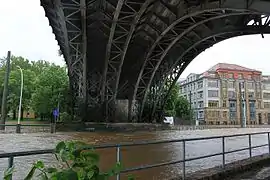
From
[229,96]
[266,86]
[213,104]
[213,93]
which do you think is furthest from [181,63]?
[266,86]

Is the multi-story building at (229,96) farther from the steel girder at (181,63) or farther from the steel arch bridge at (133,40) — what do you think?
the steel arch bridge at (133,40)

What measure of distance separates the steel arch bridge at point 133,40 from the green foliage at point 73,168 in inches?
683

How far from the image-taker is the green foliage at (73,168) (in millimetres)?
1835

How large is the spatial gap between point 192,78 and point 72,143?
115 m

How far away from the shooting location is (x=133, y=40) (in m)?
29.6

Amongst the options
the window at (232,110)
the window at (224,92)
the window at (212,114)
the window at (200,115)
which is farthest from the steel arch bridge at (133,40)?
the window at (232,110)

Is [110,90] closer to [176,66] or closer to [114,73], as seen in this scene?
[114,73]

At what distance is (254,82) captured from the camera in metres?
110

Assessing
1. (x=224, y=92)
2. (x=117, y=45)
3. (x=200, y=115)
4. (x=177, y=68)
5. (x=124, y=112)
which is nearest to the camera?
(x=117, y=45)

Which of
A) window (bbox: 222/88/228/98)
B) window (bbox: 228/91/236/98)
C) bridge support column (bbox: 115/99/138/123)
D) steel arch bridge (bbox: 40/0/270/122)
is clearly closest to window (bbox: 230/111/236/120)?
window (bbox: 228/91/236/98)

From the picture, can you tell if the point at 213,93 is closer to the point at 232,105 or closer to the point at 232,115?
the point at 232,105

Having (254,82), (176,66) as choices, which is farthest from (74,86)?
(254,82)

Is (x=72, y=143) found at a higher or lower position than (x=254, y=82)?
lower

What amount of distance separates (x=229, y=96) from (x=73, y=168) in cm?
11108
